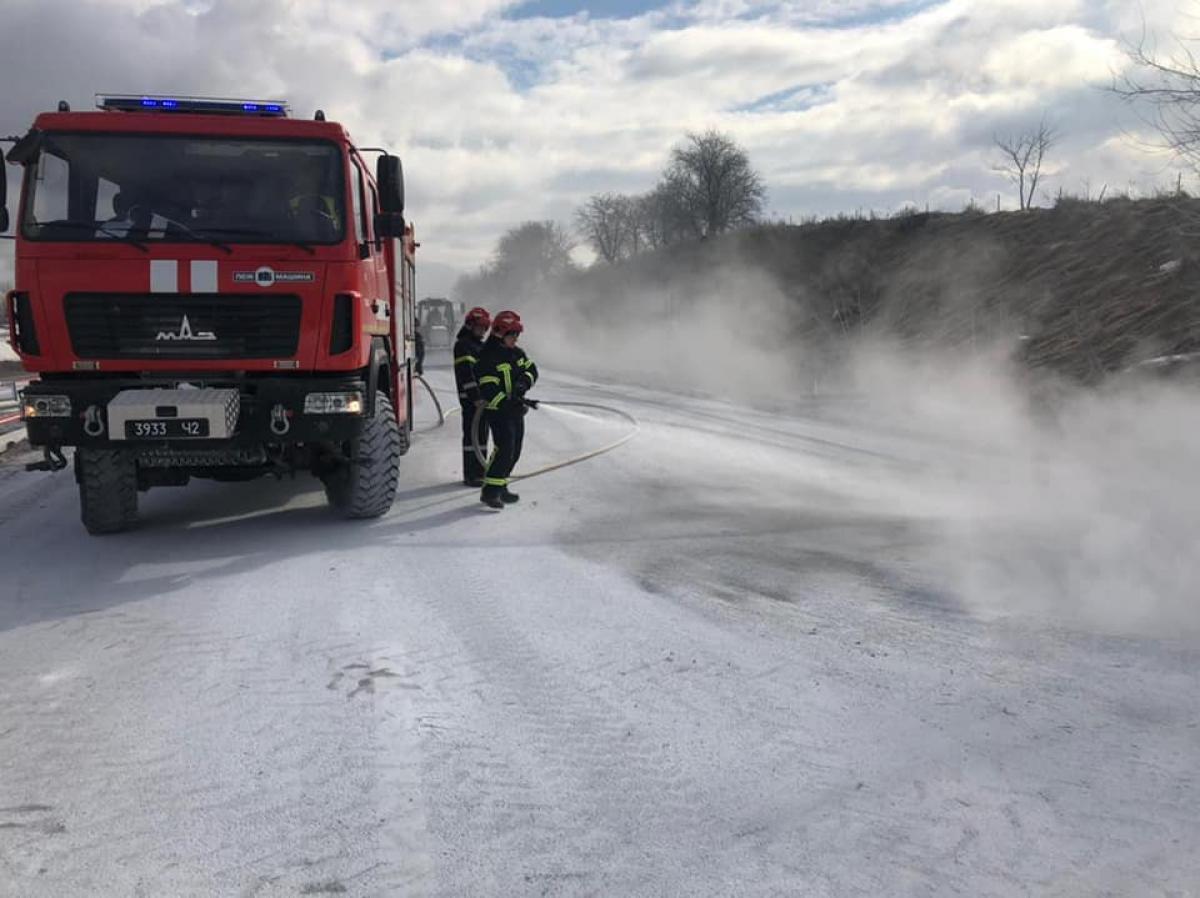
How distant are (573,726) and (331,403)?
148 inches

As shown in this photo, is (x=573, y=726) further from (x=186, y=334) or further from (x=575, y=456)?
(x=575, y=456)

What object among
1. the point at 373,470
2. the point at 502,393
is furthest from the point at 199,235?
the point at 502,393

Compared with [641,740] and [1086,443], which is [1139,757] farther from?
[1086,443]

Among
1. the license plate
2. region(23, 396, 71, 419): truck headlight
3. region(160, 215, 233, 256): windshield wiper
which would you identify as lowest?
the license plate

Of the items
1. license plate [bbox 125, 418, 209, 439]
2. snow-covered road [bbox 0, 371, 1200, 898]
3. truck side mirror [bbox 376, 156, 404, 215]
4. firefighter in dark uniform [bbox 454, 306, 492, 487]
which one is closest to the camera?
snow-covered road [bbox 0, 371, 1200, 898]

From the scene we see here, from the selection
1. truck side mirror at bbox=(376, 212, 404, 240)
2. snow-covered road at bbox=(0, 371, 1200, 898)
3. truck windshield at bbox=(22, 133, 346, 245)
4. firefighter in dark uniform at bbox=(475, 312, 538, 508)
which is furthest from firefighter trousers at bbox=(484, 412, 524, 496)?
truck windshield at bbox=(22, 133, 346, 245)

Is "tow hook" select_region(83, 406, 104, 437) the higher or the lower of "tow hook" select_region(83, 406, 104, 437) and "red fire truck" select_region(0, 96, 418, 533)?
the lower

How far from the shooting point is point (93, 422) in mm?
6395

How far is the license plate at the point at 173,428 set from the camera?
6258 millimetres

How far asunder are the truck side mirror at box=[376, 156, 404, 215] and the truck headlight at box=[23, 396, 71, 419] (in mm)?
2672

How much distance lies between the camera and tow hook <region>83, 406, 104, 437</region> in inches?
251

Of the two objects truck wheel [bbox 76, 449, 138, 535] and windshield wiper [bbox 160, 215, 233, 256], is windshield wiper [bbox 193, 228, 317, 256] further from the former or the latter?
truck wheel [bbox 76, 449, 138, 535]

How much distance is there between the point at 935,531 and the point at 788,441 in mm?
5218

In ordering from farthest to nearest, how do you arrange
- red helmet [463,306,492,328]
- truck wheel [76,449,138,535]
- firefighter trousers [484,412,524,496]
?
red helmet [463,306,492,328] → firefighter trousers [484,412,524,496] → truck wheel [76,449,138,535]
